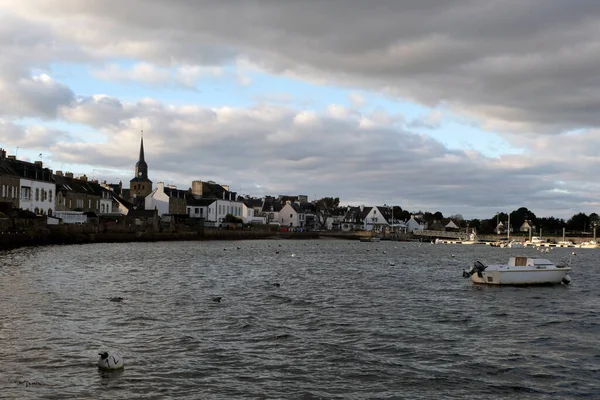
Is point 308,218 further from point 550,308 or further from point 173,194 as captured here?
point 550,308

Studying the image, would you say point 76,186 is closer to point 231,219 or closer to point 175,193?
point 175,193

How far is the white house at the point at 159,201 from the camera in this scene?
12900 centimetres

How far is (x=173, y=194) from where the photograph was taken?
131250 millimetres

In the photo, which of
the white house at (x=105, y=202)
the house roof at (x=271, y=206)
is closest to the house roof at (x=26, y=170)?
the white house at (x=105, y=202)

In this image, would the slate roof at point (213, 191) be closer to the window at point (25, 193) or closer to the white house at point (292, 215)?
the white house at point (292, 215)

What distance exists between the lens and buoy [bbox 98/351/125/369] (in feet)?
52.0

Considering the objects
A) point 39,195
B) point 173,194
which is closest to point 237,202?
point 173,194

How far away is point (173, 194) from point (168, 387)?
4686 inches

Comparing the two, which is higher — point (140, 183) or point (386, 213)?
point (140, 183)

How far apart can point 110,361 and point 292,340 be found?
6.61m

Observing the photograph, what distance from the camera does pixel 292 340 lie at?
67.5ft

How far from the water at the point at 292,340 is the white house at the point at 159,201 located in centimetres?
9145

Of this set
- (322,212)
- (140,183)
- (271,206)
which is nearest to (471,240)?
(322,212)

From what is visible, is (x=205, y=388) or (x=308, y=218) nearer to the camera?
(x=205, y=388)
